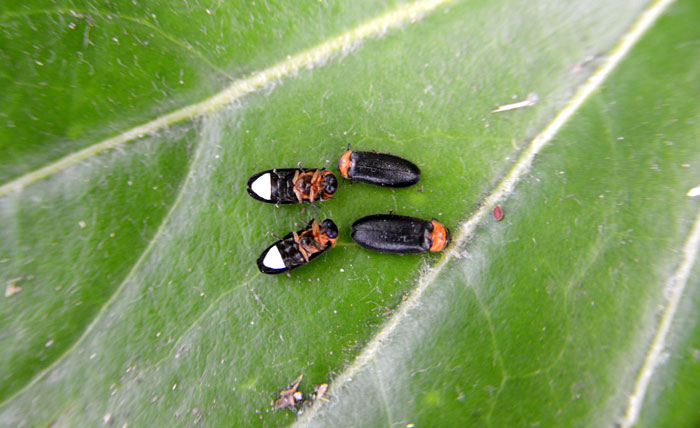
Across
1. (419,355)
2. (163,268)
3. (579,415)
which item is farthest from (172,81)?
(579,415)

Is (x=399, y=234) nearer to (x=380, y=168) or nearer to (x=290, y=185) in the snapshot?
(x=380, y=168)

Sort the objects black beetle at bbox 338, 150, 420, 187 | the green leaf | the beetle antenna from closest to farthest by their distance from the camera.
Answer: the green leaf → black beetle at bbox 338, 150, 420, 187 → the beetle antenna

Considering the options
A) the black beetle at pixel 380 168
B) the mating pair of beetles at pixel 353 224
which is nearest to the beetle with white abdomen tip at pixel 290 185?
the mating pair of beetles at pixel 353 224

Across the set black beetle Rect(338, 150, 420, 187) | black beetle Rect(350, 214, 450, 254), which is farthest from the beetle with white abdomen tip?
black beetle Rect(350, 214, 450, 254)

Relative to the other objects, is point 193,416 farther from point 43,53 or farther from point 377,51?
point 377,51

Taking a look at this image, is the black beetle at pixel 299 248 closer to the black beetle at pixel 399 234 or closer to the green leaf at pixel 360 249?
the green leaf at pixel 360 249

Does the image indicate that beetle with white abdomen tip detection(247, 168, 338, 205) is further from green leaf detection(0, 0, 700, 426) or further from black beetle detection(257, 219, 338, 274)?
→ black beetle detection(257, 219, 338, 274)
